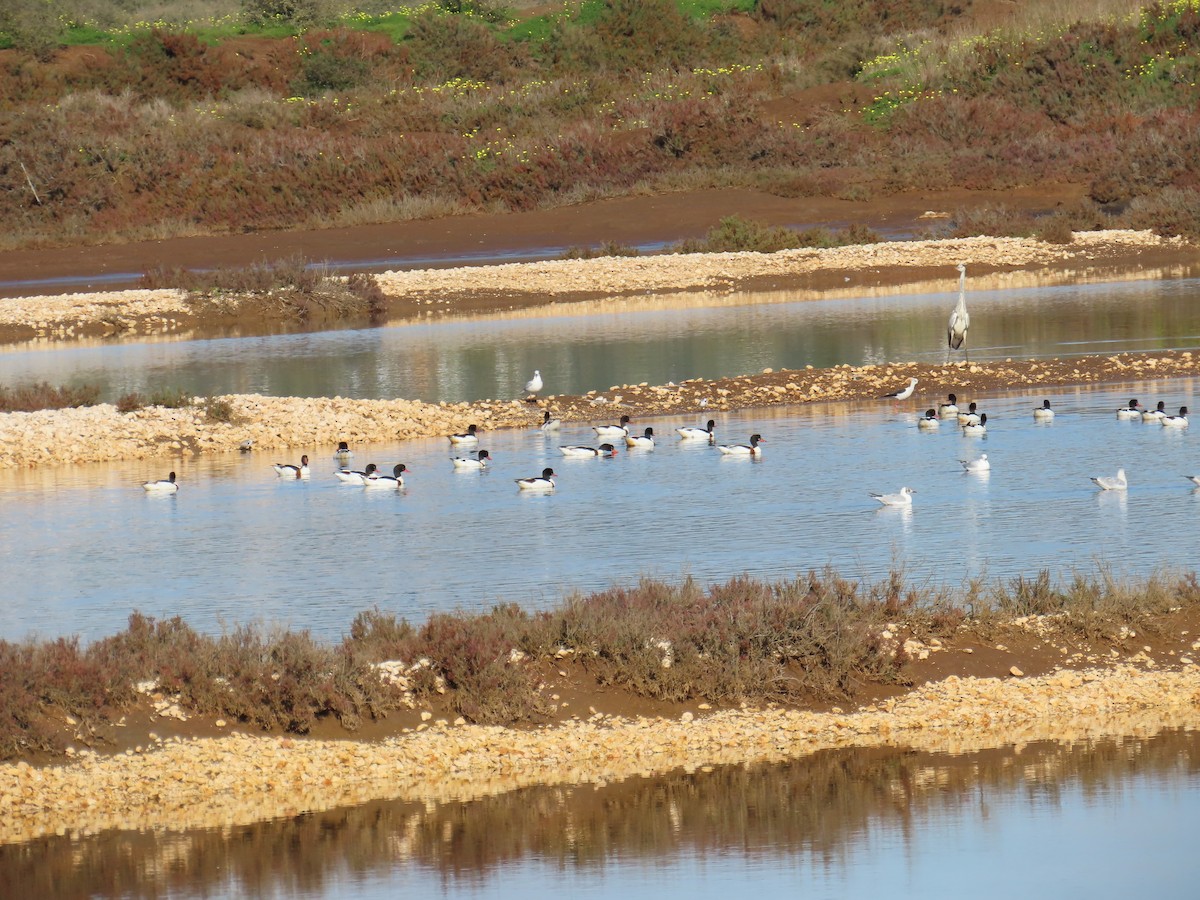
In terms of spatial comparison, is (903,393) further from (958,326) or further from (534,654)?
(534,654)

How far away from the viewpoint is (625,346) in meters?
32.2

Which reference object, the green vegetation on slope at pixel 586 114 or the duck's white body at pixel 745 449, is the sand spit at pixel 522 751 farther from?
the green vegetation on slope at pixel 586 114

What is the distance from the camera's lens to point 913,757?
11.4 metres

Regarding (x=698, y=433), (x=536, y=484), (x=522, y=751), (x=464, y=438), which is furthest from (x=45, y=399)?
(x=522, y=751)

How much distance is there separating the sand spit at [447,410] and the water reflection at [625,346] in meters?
1.16

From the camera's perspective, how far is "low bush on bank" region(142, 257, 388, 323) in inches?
1505

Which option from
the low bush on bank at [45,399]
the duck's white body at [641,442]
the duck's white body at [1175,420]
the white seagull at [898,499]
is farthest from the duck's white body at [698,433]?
the low bush on bank at [45,399]

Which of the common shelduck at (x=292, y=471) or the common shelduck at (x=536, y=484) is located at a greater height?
the common shelduck at (x=292, y=471)

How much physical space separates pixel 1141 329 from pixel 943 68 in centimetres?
2662

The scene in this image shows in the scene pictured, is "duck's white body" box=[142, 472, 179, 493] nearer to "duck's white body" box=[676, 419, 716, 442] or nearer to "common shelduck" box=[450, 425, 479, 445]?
"common shelduck" box=[450, 425, 479, 445]

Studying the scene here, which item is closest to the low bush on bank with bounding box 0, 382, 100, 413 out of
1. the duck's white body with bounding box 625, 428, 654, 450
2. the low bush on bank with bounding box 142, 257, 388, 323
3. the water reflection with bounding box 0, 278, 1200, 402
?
the water reflection with bounding box 0, 278, 1200, 402

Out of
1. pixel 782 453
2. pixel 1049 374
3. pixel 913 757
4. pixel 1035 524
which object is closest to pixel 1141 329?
pixel 1049 374

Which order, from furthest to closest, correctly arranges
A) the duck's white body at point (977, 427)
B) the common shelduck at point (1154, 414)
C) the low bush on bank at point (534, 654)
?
1. the duck's white body at point (977, 427)
2. the common shelduck at point (1154, 414)
3. the low bush on bank at point (534, 654)

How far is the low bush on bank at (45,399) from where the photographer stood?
26.4 m
